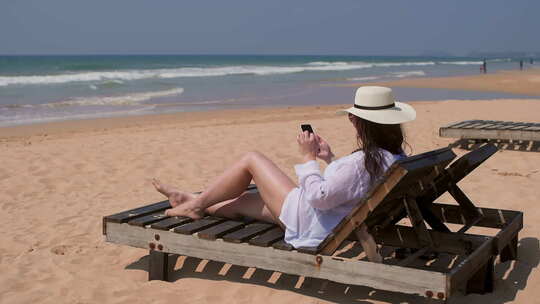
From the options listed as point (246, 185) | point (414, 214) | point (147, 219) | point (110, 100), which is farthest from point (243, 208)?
point (110, 100)

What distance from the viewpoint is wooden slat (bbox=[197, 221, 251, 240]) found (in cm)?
411

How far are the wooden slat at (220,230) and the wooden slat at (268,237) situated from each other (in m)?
0.24

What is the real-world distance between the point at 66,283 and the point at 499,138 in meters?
7.14

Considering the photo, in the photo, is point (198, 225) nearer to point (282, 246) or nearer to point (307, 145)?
point (282, 246)

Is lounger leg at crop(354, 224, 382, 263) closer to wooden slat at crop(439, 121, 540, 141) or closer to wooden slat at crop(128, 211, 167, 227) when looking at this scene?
wooden slat at crop(128, 211, 167, 227)

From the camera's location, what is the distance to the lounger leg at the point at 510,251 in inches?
177

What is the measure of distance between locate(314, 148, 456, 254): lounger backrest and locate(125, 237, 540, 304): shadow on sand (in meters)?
0.54

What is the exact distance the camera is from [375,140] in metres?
3.67

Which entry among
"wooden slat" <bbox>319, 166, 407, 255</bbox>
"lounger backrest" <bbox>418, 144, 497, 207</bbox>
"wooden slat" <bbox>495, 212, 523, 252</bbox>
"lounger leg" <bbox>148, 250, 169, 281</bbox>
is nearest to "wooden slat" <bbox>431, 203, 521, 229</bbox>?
"wooden slat" <bbox>495, 212, 523, 252</bbox>

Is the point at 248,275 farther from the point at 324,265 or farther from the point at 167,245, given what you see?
the point at 324,265

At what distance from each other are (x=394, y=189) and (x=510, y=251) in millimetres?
1594

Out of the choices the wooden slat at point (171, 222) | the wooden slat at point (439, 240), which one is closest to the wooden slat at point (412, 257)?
the wooden slat at point (439, 240)

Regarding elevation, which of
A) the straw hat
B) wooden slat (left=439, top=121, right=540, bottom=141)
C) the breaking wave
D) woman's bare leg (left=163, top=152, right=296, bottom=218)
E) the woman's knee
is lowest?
the breaking wave

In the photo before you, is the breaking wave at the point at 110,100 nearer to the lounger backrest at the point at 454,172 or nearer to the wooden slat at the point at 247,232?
the wooden slat at the point at 247,232
